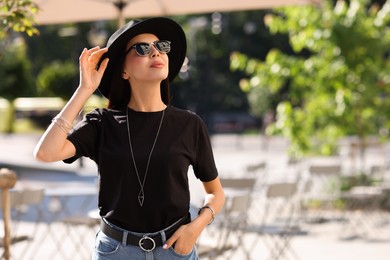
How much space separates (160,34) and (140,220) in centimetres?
74

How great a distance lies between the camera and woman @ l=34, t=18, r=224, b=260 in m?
3.14

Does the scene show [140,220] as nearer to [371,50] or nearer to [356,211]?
Answer: [356,211]

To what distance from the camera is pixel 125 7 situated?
30.0ft

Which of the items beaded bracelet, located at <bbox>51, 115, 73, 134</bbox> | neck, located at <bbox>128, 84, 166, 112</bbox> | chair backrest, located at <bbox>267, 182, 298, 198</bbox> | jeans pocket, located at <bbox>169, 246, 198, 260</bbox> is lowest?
chair backrest, located at <bbox>267, 182, 298, 198</bbox>

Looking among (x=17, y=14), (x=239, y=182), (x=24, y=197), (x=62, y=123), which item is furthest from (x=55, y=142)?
(x=239, y=182)

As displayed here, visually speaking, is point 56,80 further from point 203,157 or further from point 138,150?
point 138,150

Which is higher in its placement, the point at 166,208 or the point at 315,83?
the point at 166,208

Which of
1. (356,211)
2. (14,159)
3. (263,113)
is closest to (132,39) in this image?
(356,211)

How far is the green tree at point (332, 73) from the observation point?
555 inches

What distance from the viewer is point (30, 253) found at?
9562 millimetres

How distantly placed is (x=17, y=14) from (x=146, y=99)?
7.17 ft

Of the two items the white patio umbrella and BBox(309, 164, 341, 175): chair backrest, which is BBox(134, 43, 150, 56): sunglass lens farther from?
BBox(309, 164, 341, 175): chair backrest

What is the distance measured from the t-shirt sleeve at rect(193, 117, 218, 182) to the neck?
0.53ft

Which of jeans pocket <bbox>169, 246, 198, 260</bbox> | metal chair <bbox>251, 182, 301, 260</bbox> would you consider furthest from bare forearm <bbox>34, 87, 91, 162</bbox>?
metal chair <bbox>251, 182, 301, 260</bbox>
